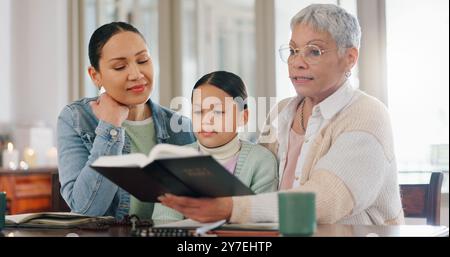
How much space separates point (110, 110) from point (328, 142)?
609 mm

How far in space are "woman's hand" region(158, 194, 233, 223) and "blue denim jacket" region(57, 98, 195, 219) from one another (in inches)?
18.5

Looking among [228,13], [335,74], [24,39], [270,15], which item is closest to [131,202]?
[335,74]

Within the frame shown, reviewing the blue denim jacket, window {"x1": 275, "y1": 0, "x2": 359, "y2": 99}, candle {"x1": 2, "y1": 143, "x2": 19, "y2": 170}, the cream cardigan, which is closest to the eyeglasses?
the cream cardigan

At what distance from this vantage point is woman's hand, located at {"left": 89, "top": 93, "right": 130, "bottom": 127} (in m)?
1.83

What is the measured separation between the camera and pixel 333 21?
5.55 ft

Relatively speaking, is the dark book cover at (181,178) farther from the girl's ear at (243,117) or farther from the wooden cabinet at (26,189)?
the wooden cabinet at (26,189)

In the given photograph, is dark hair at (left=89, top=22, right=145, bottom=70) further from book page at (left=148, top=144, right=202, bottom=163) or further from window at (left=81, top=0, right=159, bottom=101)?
window at (left=81, top=0, right=159, bottom=101)

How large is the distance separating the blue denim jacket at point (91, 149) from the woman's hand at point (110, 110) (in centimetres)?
3

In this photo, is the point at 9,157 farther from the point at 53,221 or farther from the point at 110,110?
the point at 53,221

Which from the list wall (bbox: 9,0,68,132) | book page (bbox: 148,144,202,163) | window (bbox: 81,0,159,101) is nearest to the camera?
book page (bbox: 148,144,202,163)

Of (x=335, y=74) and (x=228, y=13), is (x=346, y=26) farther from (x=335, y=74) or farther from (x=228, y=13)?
(x=228, y=13)

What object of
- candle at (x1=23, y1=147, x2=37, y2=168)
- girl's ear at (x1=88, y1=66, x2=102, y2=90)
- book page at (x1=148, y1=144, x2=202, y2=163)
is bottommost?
candle at (x1=23, y1=147, x2=37, y2=168)

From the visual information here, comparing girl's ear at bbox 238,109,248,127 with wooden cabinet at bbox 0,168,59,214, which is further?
wooden cabinet at bbox 0,168,59,214

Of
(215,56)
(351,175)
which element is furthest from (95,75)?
(215,56)
